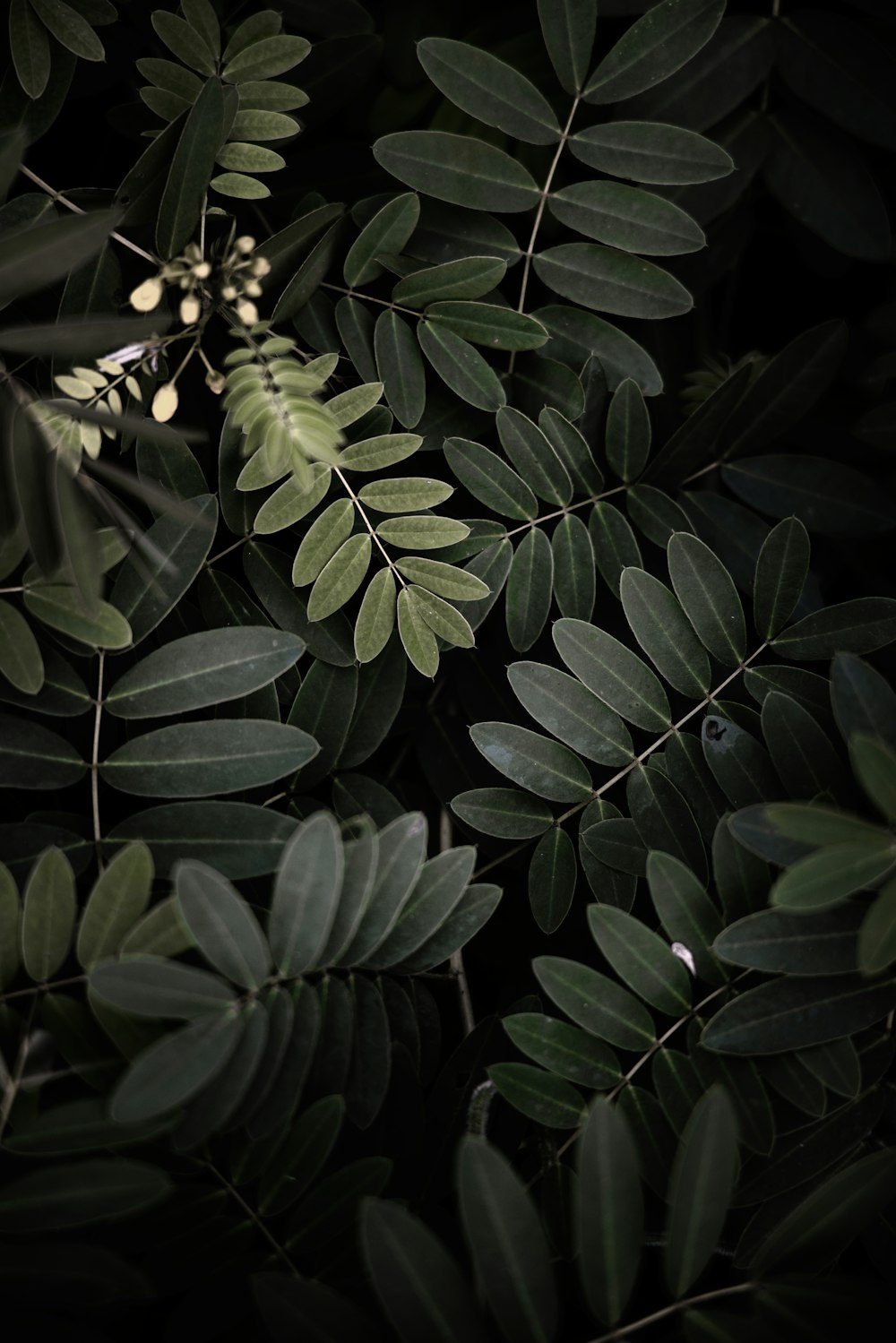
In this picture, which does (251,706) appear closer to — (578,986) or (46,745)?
(46,745)

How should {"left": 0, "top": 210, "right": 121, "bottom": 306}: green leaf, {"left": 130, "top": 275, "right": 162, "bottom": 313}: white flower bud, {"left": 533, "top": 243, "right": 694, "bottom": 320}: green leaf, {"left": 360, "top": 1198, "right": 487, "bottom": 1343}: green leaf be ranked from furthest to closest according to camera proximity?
1. {"left": 533, "top": 243, "right": 694, "bottom": 320}: green leaf
2. {"left": 130, "top": 275, "right": 162, "bottom": 313}: white flower bud
3. {"left": 0, "top": 210, "right": 121, "bottom": 306}: green leaf
4. {"left": 360, "top": 1198, "right": 487, "bottom": 1343}: green leaf

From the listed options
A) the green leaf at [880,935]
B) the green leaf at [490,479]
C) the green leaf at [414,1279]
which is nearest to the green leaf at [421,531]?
the green leaf at [490,479]

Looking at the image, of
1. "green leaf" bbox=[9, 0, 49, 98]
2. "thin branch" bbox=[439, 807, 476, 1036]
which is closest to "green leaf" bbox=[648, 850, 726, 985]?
"thin branch" bbox=[439, 807, 476, 1036]

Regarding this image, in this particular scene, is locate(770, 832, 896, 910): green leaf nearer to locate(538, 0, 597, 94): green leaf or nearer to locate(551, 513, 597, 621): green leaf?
locate(551, 513, 597, 621): green leaf

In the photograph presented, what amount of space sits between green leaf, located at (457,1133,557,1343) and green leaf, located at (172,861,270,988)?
0.84 feet

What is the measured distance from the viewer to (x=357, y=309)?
1.33 m

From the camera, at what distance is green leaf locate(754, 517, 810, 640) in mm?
1286

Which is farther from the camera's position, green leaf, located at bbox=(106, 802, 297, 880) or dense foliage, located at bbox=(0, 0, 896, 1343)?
green leaf, located at bbox=(106, 802, 297, 880)

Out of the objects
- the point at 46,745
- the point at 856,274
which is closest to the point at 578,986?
the point at 46,745

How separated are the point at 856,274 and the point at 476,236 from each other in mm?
1059

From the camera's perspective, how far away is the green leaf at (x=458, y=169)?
4.26ft

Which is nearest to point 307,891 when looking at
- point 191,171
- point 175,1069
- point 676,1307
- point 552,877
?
point 175,1069

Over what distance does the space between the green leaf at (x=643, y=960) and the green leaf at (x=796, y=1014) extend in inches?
2.7

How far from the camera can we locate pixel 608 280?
1386 millimetres
